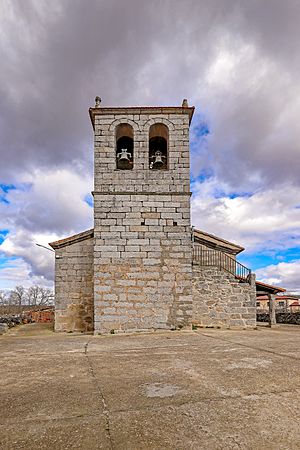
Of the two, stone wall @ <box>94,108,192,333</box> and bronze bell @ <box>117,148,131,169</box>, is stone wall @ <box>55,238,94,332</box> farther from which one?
bronze bell @ <box>117,148,131,169</box>

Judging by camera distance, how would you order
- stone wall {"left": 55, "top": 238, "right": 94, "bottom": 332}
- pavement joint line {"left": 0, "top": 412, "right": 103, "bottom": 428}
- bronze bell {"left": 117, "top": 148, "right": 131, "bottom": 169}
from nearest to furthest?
pavement joint line {"left": 0, "top": 412, "right": 103, "bottom": 428}, bronze bell {"left": 117, "top": 148, "right": 131, "bottom": 169}, stone wall {"left": 55, "top": 238, "right": 94, "bottom": 332}

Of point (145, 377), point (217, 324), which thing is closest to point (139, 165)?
point (217, 324)

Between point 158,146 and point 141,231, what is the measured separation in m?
3.54

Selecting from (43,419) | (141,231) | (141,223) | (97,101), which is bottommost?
(43,419)

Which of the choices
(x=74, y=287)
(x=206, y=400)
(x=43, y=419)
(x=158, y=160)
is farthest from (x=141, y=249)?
(x=43, y=419)

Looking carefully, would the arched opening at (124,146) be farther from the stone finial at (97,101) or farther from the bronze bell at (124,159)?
the stone finial at (97,101)

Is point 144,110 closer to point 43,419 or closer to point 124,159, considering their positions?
point 124,159

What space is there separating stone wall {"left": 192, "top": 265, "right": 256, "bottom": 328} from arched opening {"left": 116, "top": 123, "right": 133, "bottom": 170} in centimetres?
450

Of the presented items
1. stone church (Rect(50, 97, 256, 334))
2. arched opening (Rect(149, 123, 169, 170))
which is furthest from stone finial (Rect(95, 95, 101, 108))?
arched opening (Rect(149, 123, 169, 170))

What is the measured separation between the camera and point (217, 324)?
10938 mm

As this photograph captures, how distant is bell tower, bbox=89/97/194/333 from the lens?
9.64m

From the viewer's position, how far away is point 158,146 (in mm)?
11641

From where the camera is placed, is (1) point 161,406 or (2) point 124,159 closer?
(1) point 161,406

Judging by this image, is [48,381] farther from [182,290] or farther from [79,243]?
[79,243]
